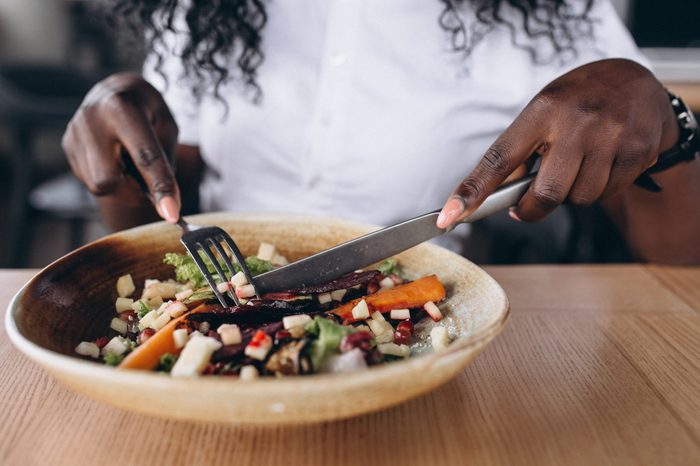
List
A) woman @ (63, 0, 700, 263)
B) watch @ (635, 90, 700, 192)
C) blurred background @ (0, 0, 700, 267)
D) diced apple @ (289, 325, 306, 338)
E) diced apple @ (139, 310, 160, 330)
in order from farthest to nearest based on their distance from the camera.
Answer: blurred background @ (0, 0, 700, 267) → woman @ (63, 0, 700, 263) → watch @ (635, 90, 700, 192) → diced apple @ (139, 310, 160, 330) → diced apple @ (289, 325, 306, 338)

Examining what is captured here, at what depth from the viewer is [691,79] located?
10.6 feet

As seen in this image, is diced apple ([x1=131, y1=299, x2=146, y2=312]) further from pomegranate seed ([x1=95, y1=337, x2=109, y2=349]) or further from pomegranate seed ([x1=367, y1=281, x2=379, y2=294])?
pomegranate seed ([x1=367, y1=281, x2=379, y2=294])

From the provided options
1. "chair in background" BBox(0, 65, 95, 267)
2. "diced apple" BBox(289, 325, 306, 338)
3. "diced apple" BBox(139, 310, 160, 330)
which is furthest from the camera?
"chair in background" BBox(0, 65, 95, 267)

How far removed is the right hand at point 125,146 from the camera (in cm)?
110

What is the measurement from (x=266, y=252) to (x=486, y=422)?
55 centimetres

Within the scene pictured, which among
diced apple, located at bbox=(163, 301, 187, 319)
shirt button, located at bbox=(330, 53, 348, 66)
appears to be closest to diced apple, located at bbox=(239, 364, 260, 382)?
diced apple, located at bbox=(163, 301, 187, 319)

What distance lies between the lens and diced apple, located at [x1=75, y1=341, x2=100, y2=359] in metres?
0.88

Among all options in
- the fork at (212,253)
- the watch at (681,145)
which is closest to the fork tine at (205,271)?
the fork at (212,253)

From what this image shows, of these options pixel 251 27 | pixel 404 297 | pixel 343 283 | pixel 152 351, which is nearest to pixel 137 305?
pixel 152 351

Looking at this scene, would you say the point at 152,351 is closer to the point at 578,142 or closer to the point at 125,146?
the point at 125,146

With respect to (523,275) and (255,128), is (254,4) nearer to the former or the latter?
(255,128)

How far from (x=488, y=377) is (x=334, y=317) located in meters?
0.26

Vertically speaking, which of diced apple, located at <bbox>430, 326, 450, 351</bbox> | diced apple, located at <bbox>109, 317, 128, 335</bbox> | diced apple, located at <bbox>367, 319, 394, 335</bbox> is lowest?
diced apple, located at <bbox>109, 317, 128, 335</bbox>

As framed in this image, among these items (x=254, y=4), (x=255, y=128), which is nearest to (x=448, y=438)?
(x=255, y=128)
